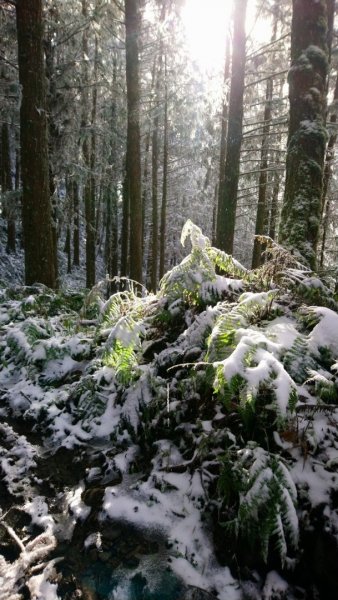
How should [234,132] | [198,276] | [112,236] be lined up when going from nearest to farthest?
[198,276] → [234,132] → [112,236]

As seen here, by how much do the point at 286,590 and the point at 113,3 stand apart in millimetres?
13901

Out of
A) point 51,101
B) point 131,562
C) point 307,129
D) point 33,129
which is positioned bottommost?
point 131,562

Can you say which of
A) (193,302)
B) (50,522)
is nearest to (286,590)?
(50,522)

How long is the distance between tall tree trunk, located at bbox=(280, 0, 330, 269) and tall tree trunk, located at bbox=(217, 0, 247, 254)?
13.4ft

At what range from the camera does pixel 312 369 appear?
2.42 m

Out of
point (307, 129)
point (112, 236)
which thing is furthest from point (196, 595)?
point (112, 236)

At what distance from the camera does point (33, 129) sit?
6.23 metres

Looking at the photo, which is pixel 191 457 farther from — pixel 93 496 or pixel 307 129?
Answer: pixel 307 129

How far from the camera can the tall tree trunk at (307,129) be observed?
5070 mm

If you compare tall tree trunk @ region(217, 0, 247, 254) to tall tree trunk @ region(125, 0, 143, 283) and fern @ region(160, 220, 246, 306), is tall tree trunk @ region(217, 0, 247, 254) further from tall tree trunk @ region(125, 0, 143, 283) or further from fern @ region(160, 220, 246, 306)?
fern @ region(160, 220, 246, 306)

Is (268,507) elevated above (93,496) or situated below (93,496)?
above

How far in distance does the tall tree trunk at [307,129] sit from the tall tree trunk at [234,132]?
4.08 metres

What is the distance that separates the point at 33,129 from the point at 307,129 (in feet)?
13.7

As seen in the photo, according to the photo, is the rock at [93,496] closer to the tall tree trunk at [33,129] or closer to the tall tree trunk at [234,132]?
the tall tree trunk at [33,129]
